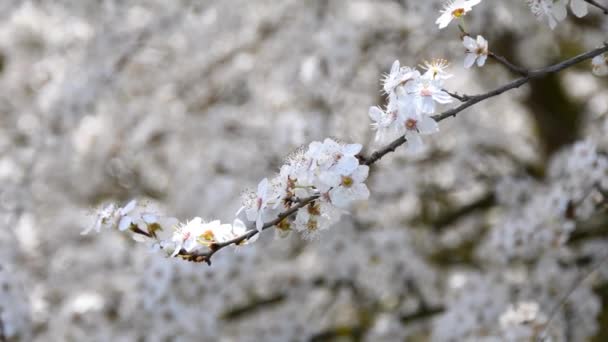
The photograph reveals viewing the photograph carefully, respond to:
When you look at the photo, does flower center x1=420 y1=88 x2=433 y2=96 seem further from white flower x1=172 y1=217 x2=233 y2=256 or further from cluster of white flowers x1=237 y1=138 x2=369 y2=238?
white flower x1=172 y1=217 x2=233 y2=256

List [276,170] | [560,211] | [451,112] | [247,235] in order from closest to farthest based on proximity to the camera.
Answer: [451,112] → [247,235] → [560,211] → [276,170]

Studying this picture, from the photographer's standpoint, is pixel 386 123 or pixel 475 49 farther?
pixel 475 49

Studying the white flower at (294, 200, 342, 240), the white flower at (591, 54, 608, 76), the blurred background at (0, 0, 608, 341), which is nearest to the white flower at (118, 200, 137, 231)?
the white flower at (294, 200, 342, 240)

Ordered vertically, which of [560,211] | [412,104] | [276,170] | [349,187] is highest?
[276,170]

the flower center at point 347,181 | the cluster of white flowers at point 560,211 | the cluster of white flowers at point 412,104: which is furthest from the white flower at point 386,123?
the cluster of white flowers at point 560,211

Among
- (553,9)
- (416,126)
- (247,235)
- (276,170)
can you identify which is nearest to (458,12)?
(553,9)

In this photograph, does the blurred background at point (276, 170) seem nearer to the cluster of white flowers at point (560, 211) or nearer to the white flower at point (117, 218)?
the cluster of white flowers at point (560, 211)

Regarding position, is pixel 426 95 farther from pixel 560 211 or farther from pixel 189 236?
pixel 560 211
